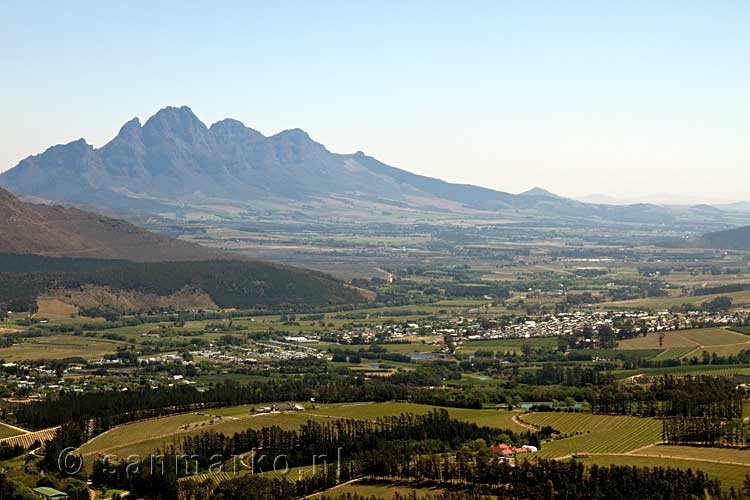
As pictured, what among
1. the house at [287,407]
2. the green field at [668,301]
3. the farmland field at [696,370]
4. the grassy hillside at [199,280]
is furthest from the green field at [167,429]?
the green field at [668,301]

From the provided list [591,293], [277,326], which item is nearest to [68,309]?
[277,326]

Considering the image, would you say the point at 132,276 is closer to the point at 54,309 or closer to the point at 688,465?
the point at 54,309

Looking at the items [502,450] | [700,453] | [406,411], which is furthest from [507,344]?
[700,453]

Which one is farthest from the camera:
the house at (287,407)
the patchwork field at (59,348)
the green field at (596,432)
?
the patchwork field at (59,348)

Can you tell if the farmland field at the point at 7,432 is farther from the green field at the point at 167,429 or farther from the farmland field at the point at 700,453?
the farmland field at the point at 700,453

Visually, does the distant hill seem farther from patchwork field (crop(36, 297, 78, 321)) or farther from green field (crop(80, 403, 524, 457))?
green field (crop(80, 403, 524, 457))

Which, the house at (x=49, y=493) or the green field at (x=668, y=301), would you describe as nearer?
the house at (x=49, y=493)

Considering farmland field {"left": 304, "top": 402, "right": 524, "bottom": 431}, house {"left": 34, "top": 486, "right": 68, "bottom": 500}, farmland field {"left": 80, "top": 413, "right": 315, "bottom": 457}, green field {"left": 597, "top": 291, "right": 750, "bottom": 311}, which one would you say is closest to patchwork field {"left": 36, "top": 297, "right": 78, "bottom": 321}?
farmland field {"left": 80, "top": 413, "right": 315, "bottom": 457}

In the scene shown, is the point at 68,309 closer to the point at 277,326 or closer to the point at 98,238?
the point at 277,326
